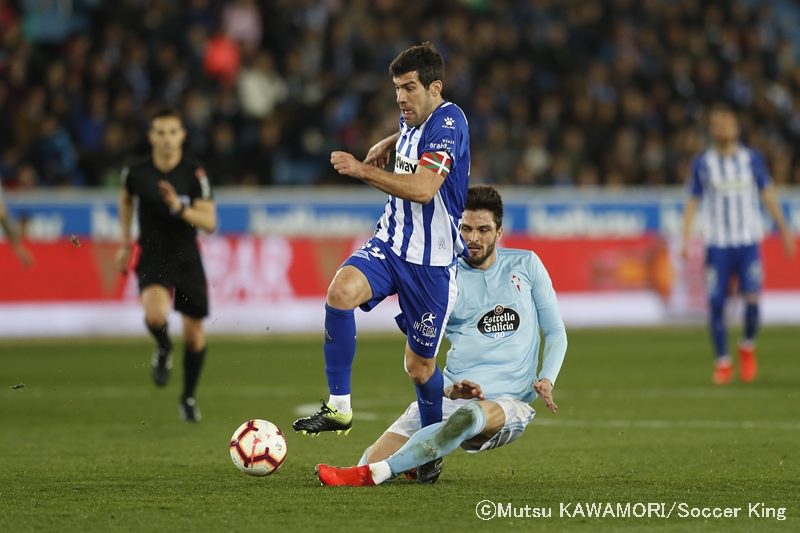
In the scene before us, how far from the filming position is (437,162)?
661 centimetres

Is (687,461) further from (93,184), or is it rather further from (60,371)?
(93,184)

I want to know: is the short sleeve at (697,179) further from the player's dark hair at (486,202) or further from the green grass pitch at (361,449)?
the player's dark hair at (486,202)

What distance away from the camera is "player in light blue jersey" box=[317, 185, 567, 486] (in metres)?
6.45

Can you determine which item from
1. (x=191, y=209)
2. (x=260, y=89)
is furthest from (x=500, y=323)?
(x=260, y=89)

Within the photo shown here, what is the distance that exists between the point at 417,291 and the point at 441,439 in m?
0.91

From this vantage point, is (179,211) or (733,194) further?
(733,194)

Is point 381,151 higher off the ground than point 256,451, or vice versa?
point 381,151

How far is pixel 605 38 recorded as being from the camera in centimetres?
2236

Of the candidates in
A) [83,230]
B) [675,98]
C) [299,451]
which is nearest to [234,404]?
[299,451]

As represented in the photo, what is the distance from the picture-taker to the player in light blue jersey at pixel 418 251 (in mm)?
6672

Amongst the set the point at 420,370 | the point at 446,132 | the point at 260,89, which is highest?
the point at 260,89

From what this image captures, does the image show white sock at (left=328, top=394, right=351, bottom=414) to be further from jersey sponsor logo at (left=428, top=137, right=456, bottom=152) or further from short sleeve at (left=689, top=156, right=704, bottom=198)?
short sleeve at (left=689, top=156, right=704, bottom=198)

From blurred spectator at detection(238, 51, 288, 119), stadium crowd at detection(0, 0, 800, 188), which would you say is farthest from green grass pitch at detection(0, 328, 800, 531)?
blurred spectator at detection(238, 51, 288, 119)

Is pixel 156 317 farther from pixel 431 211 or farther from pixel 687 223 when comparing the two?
pixel 687 223
